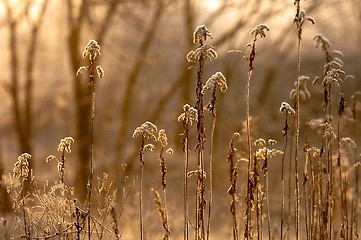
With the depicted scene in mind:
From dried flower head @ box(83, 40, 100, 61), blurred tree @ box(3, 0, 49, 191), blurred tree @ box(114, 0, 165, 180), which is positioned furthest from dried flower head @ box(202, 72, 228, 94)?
blurred tree @ box(3, 0, 49, 191)

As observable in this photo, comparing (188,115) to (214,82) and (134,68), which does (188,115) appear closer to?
(214,82)

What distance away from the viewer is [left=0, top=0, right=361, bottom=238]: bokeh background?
9852mm

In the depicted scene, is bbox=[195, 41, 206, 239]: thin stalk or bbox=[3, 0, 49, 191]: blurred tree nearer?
bbox=[195, 41, 206, 239]: thin stalk

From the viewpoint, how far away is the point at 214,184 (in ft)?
34.6

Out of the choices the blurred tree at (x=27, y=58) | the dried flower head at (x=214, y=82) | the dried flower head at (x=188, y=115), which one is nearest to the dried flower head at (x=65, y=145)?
the dried flower head at (x=188, y=115)

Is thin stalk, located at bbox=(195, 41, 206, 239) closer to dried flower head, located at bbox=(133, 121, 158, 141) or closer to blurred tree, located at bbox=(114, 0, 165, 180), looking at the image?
dried flower head, located at bbox=(133, 121, 158, 141)

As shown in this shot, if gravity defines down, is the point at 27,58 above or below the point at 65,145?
above

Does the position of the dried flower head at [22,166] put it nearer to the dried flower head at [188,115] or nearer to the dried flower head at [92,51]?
the dried flower head at [92,51]

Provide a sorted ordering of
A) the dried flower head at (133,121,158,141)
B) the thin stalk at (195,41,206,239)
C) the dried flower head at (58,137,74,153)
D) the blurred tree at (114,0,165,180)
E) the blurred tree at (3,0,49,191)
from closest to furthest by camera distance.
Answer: the thin stalk at (195,41,206,239) → the dried flower head at (133,121,158,141) → the dried flower head at (58,137,74,153) → the blurred tree at (3,0,49,191) → the blurred tree at (114,0,165,180)

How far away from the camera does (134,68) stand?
33.4ft

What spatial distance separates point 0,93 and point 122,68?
113 inches

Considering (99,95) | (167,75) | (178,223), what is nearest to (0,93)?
(99,95)

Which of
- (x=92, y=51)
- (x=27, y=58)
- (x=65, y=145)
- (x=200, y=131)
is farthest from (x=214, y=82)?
(x=27, y=58)

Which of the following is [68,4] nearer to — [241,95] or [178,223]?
[178,223]
